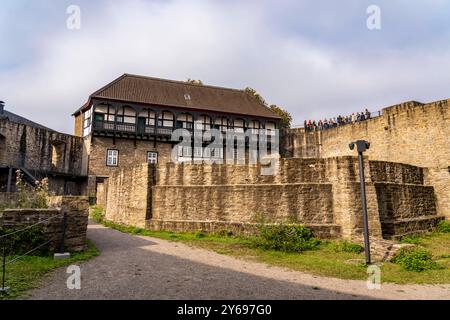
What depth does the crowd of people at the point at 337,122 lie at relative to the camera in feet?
92.6

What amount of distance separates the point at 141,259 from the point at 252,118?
2728cm

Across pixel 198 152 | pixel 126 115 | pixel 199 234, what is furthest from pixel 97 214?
pixel 198 152

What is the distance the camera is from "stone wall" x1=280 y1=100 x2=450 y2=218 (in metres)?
16.9

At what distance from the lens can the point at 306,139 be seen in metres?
33.0

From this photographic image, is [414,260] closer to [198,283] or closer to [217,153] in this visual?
[198,283]

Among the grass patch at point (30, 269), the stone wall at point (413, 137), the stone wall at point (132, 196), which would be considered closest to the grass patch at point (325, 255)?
the stone wall at point (132, 196)

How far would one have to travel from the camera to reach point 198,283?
6.55 meters

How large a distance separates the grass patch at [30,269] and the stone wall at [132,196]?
6380 millimetres

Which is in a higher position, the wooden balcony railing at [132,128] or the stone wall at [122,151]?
the wooden balcony railing at [132,128]

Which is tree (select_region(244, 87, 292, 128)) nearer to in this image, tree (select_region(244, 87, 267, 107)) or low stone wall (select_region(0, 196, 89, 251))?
tree (select_region(244, 87, 267, 107))

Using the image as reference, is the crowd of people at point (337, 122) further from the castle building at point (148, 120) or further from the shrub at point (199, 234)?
the shrub at point (199, 234)

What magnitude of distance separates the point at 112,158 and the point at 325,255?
80.3ft

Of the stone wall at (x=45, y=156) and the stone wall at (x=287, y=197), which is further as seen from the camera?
the stone wall at (x=45, y=156)

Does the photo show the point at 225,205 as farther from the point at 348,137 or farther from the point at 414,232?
the point at 348,137
